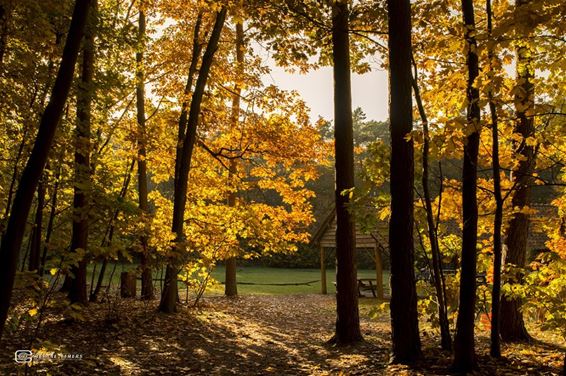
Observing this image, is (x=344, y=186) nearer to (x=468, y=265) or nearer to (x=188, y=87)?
(x=468, y=265)

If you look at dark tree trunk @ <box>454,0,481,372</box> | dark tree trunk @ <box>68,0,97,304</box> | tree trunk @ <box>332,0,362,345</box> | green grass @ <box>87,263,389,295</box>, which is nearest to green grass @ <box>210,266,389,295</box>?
green grass @ <box>87,263,389,295</box>

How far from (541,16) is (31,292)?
5296 mm

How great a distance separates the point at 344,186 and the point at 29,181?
5.23 metres

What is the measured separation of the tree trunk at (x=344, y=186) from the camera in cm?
776

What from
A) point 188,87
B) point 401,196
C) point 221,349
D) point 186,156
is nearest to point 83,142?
point 221,349

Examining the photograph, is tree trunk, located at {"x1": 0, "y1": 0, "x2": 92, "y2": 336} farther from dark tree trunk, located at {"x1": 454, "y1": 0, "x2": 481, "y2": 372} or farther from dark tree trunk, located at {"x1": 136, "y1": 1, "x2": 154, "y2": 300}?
dark tree trunk, located at {"x1": 136, "y1": 1, "x2": 154, "y2": 300}

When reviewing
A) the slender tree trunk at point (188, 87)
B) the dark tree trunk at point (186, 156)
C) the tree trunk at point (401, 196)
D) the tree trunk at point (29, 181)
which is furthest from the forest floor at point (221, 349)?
the slender tree trunk at point (188, 87)

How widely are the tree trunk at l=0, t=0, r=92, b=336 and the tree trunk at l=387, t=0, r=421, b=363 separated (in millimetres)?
3679

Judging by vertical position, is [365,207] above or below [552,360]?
above

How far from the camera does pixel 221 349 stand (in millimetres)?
7812

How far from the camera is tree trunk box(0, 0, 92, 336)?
3.59 meters

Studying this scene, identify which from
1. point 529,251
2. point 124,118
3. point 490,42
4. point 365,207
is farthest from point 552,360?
point 529,251

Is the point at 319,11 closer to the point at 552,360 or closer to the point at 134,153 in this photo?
the point at 552,360

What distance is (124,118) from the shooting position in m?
15.3
